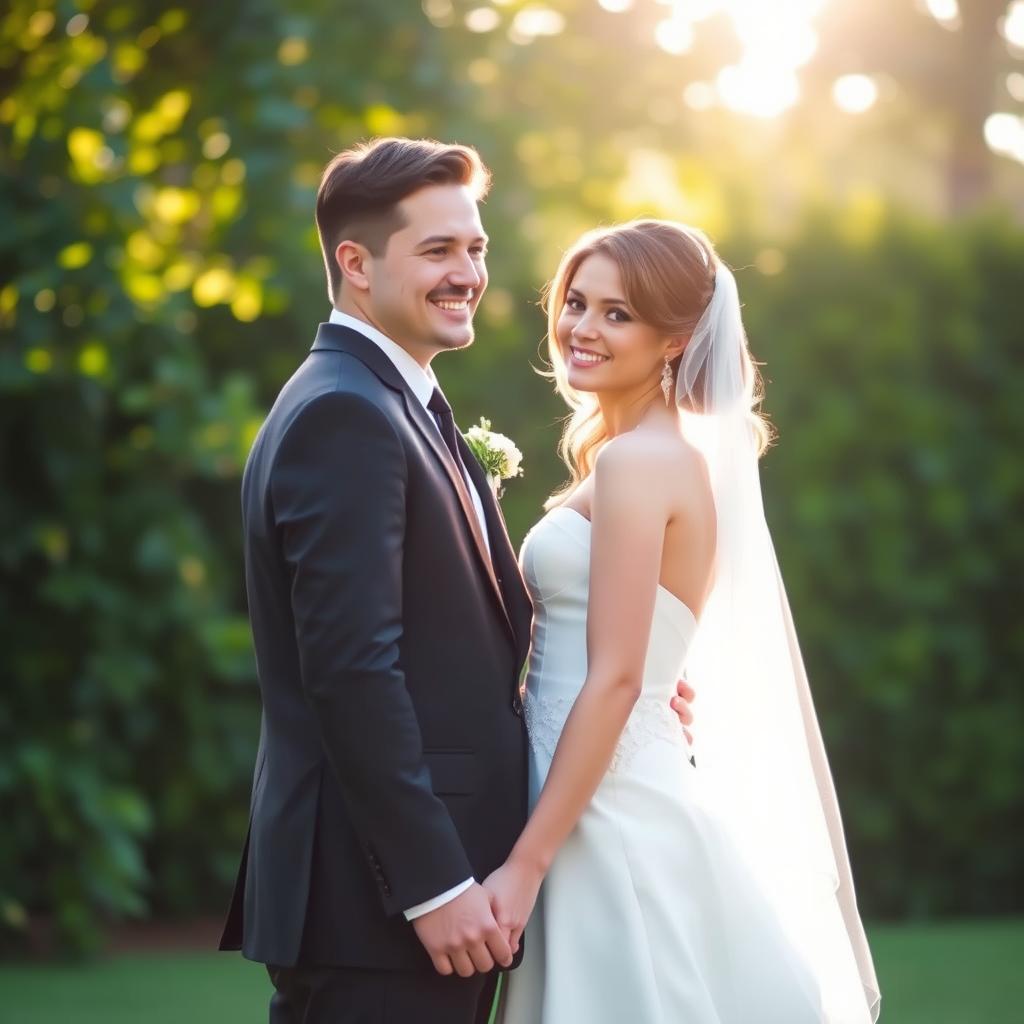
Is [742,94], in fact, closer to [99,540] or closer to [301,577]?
[99,540]

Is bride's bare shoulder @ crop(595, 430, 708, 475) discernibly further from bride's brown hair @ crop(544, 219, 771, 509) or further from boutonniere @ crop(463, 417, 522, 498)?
boutonniere @ crop(463, 417, 522, 498)

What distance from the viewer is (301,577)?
276cm

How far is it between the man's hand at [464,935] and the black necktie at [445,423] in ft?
2.97

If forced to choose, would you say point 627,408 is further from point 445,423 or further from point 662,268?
point 445,423

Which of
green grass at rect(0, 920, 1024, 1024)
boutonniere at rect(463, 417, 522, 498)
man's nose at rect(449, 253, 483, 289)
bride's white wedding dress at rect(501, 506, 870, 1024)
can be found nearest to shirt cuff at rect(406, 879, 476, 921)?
bride's white wedding dress at rect(501, 506, 870, 1024)

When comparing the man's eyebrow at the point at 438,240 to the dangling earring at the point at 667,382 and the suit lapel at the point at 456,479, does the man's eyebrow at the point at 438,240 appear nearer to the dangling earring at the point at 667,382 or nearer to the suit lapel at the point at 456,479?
the suit lapel at the point at 456,479

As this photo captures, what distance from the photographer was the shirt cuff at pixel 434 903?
277 cm

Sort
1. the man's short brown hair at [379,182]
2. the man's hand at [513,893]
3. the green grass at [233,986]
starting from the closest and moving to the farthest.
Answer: the man's hand at [513,893]
the man's short brown hair at [379,182]
the green grass at [233,986]

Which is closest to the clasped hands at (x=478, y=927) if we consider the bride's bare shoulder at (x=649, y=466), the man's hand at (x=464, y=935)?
the man's hand at (x=464, y=935)

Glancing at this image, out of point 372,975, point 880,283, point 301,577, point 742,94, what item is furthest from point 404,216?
point 742,94

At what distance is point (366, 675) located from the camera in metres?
2.72

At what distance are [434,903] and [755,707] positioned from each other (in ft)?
3.78

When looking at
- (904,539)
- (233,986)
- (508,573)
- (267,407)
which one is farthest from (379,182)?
(904,539)

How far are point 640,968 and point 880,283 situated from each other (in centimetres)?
603
